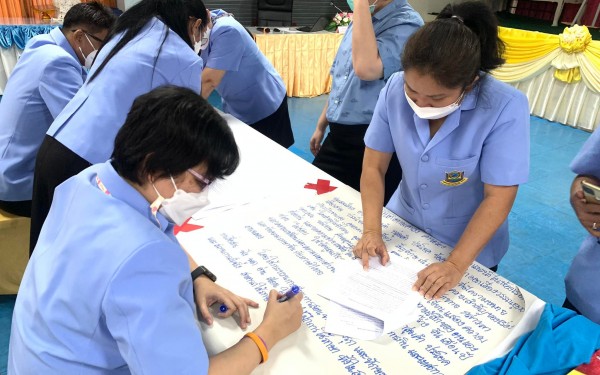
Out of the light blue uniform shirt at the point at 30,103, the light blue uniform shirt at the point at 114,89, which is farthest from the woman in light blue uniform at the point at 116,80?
the light blue uniform shirt at the point at 30,103

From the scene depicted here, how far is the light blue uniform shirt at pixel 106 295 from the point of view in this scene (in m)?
0.68

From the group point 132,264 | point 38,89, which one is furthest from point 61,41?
point 132,264

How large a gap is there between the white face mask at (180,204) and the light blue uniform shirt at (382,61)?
1.00 meters

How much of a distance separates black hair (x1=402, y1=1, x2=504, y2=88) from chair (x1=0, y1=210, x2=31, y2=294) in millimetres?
1675

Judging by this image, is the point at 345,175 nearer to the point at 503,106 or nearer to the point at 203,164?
the point at 503,106

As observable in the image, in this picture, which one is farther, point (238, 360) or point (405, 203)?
point (405, 203)

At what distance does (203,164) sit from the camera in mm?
775

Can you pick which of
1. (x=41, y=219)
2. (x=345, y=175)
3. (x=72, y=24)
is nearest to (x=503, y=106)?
(x=345, y=175)

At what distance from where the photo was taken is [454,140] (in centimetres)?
118

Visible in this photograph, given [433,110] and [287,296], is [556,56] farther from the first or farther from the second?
[287,296]

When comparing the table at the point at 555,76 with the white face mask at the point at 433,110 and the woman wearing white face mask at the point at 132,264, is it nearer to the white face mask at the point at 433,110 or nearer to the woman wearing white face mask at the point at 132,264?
the white face mask at the point at 433,110

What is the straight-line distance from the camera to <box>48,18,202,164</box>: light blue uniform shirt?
4.45 ft

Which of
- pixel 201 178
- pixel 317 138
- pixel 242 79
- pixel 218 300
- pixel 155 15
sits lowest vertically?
pixel 317 138

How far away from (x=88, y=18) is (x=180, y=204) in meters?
1.32
